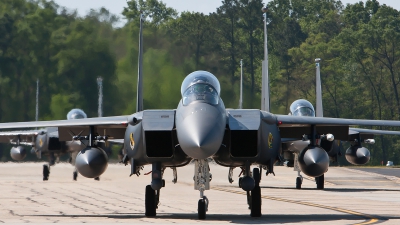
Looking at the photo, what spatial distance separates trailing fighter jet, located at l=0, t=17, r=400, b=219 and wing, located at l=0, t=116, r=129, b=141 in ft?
0.09

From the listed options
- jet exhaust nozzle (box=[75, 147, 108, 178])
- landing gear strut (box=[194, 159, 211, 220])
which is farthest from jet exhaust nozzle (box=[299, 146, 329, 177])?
jet exhaust nozzle (box=[75, 147, 108, 178])

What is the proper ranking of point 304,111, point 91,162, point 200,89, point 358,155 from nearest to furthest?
point 200,89, point 91,162, point 358,155, point 304,111

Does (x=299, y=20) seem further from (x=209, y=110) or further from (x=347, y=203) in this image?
(x=209, y=110)

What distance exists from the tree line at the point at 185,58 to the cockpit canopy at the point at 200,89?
20494 millimetres

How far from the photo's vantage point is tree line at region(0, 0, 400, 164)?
39125mm

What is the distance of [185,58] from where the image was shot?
129 feet

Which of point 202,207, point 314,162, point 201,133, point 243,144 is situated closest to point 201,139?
point 201,133

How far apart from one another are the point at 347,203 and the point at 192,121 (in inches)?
295

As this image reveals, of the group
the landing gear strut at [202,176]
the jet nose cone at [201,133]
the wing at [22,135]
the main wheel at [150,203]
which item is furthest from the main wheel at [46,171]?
the jet nose cone at [201,133]

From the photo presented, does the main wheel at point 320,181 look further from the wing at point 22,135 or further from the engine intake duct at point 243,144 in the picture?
the engine intake duct at point 243,144

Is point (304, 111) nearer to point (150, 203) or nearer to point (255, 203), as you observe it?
point (255, 203)

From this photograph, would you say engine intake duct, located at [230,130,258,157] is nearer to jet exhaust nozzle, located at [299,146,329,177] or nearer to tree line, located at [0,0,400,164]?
jet exhaust nozzle, located at [299,146,329,177]

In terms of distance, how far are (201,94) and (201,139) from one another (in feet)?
4.88

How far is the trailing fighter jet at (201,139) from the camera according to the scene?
13.0 metres
